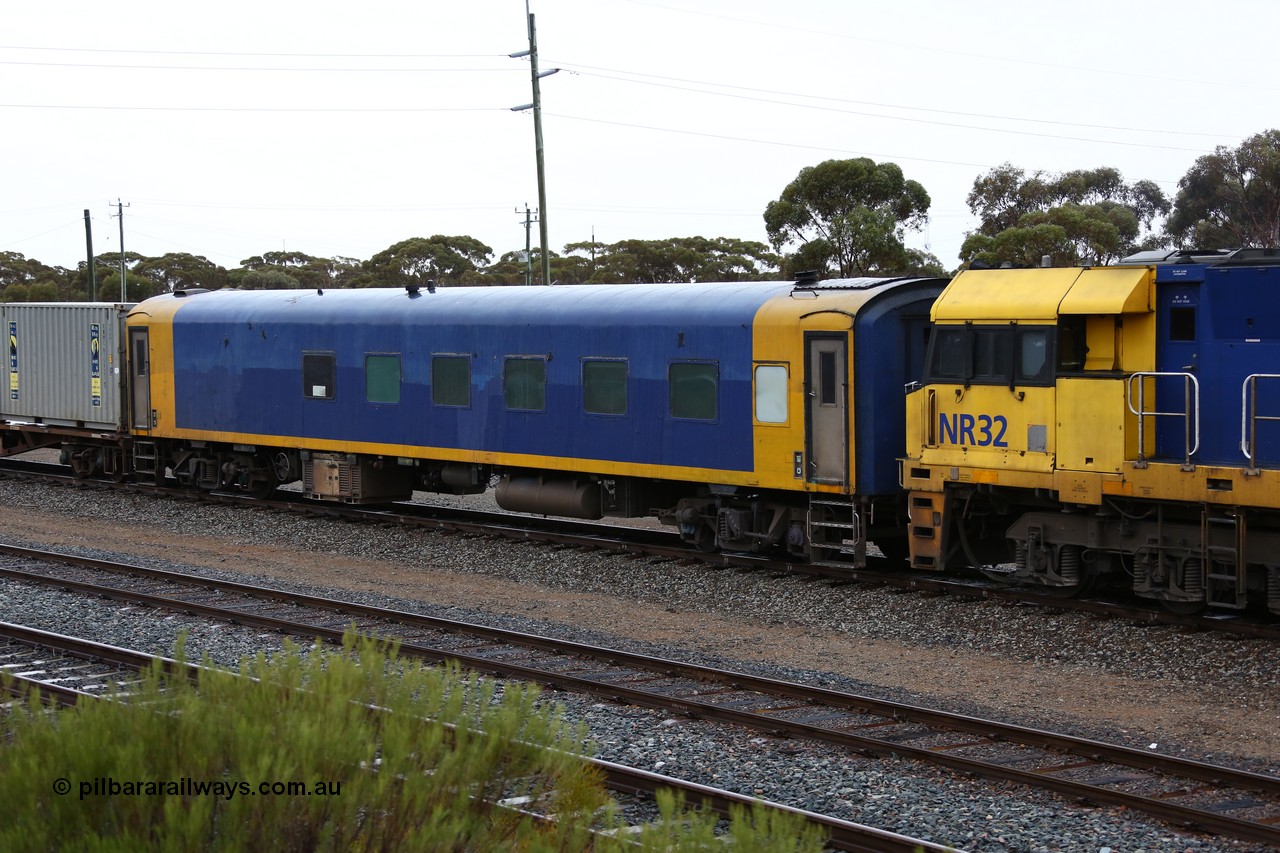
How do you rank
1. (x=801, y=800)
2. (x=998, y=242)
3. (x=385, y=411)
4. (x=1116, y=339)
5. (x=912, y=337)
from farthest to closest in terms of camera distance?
1. (x=998, y=242)
2. (x=385, y=411)
3. (x=912, y=337)
4. (x=1116, y=339)
5. (x=801, y=800)

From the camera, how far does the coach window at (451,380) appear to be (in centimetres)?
1997

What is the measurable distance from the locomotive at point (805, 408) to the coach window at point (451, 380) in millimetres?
38

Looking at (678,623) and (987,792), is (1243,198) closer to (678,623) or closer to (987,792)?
(678,623)

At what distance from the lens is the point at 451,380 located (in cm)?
2017

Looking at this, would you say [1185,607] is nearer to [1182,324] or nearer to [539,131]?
[1182,324]

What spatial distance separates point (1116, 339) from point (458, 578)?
8.25 m

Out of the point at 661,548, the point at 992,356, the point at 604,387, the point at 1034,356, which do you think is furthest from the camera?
the point at 604,387

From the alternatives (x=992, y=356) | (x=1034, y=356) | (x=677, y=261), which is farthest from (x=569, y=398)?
(x=677, y=261)

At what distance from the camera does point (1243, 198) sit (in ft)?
179

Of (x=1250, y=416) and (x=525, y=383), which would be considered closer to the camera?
(x=1250, y=416)

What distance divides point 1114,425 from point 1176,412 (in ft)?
1.94

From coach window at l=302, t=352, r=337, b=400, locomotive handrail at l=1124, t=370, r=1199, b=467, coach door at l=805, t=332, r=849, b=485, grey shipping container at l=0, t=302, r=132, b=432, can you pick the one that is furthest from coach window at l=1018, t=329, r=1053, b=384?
grey shipping container at l=0, t=302, r=132, b=432

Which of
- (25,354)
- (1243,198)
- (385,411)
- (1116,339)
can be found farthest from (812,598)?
(1243,198)

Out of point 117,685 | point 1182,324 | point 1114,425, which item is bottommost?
point 117,685
